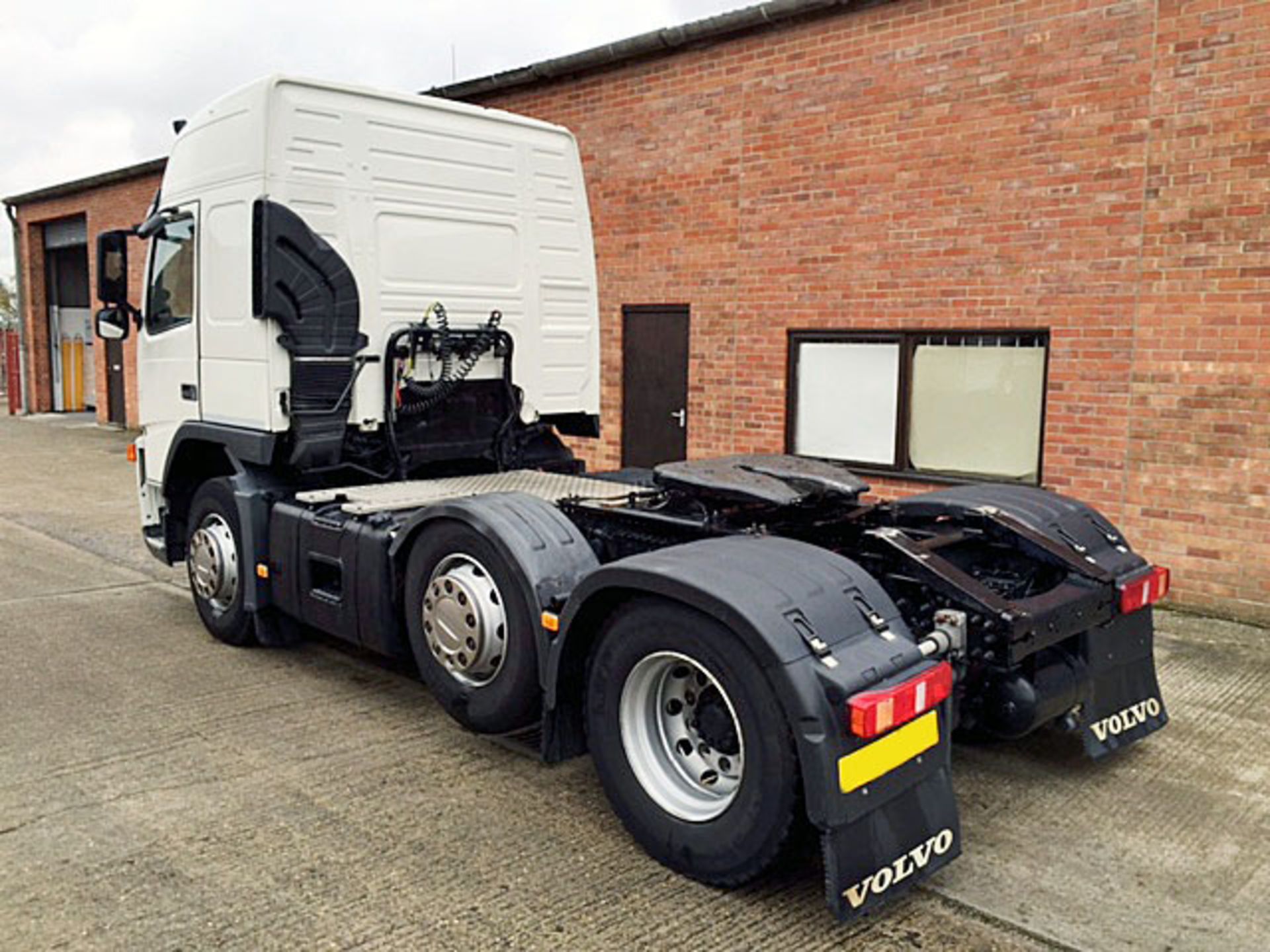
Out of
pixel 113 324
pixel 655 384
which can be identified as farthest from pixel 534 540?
pixel 655 384

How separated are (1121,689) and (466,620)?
2749 mm

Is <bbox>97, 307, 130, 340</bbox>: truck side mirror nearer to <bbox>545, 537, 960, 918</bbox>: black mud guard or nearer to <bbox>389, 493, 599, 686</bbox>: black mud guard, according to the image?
<bbox>389, 493, 599, 686</bbox>: black mud guard

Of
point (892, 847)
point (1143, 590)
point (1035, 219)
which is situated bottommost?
point (892, 847)

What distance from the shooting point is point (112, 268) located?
6.58 m

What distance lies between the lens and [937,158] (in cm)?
809

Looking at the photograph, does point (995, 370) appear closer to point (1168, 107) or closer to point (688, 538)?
point (1168, 107)

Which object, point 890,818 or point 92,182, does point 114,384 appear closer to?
point 92,182

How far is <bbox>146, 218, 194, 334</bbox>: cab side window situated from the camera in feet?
20.7

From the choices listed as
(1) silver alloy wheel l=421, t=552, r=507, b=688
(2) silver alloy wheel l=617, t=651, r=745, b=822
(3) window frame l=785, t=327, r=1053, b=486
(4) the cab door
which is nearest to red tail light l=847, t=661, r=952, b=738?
(2) silver alloy wheel l=617, t=651, r=745, b=822

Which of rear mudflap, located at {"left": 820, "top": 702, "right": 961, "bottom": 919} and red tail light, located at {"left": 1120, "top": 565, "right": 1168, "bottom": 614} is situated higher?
red tail light, located at {"left": 1120, "top": 565, "right": 1168, "bottom": 614}

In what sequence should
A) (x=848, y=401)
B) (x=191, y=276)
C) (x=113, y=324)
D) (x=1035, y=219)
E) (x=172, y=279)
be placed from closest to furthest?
(x=191, y=276) → (x=172, y=279) → (x=113, y=324) → (x=1035, y=219) → (x=848, y=401)

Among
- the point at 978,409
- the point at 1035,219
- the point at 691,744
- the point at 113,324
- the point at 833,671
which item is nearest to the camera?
the point at 833,671

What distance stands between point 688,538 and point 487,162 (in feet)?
9.83

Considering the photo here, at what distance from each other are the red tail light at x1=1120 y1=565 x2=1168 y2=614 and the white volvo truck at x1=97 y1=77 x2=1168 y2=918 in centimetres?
2
